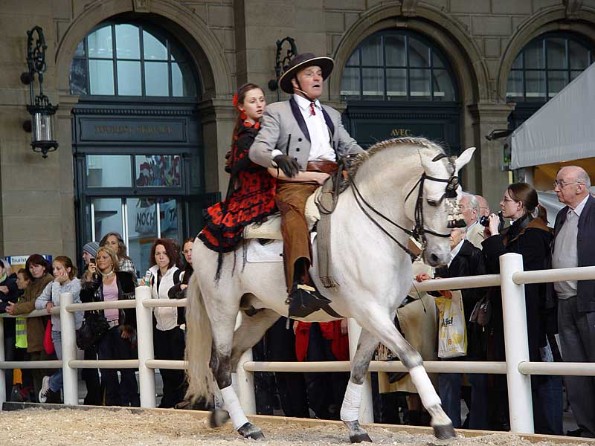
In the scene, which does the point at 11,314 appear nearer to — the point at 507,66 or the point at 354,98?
the point at 354,98

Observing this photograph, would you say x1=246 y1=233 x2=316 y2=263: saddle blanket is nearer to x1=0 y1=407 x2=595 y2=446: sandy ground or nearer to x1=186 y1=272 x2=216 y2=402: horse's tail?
x1=186 y1=272 x2=216 y2=402: horse's tail

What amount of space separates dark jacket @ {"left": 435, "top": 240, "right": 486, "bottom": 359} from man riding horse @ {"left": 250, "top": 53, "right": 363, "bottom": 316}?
1406 mm

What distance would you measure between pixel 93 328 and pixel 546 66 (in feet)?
45.1

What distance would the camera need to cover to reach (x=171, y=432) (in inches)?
400

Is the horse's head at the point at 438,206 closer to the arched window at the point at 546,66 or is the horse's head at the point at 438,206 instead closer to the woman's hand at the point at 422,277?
the woman's hand at the point at 422,277

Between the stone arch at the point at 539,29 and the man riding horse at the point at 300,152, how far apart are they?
49.0 feet

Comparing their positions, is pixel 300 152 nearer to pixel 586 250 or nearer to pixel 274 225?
Answer: pixel 274 225

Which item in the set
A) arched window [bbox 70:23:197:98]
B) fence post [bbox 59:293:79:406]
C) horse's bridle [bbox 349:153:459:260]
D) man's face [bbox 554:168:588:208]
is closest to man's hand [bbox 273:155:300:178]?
horse's bridle [bbox 349:153:459:260]

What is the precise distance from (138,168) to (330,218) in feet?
45.0

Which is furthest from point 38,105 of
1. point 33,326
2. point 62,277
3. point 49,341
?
point 49,341

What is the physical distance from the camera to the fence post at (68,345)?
13781 millimetres

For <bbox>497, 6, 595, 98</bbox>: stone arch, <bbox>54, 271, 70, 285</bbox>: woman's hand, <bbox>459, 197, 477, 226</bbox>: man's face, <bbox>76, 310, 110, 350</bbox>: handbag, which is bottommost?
<bbox>76, 310, 110, 350</bbox>: handbag

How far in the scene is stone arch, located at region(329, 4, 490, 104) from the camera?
23.2 m

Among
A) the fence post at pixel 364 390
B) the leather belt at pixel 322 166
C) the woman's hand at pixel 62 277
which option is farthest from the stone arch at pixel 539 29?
the leather belt at pixel 322 166
